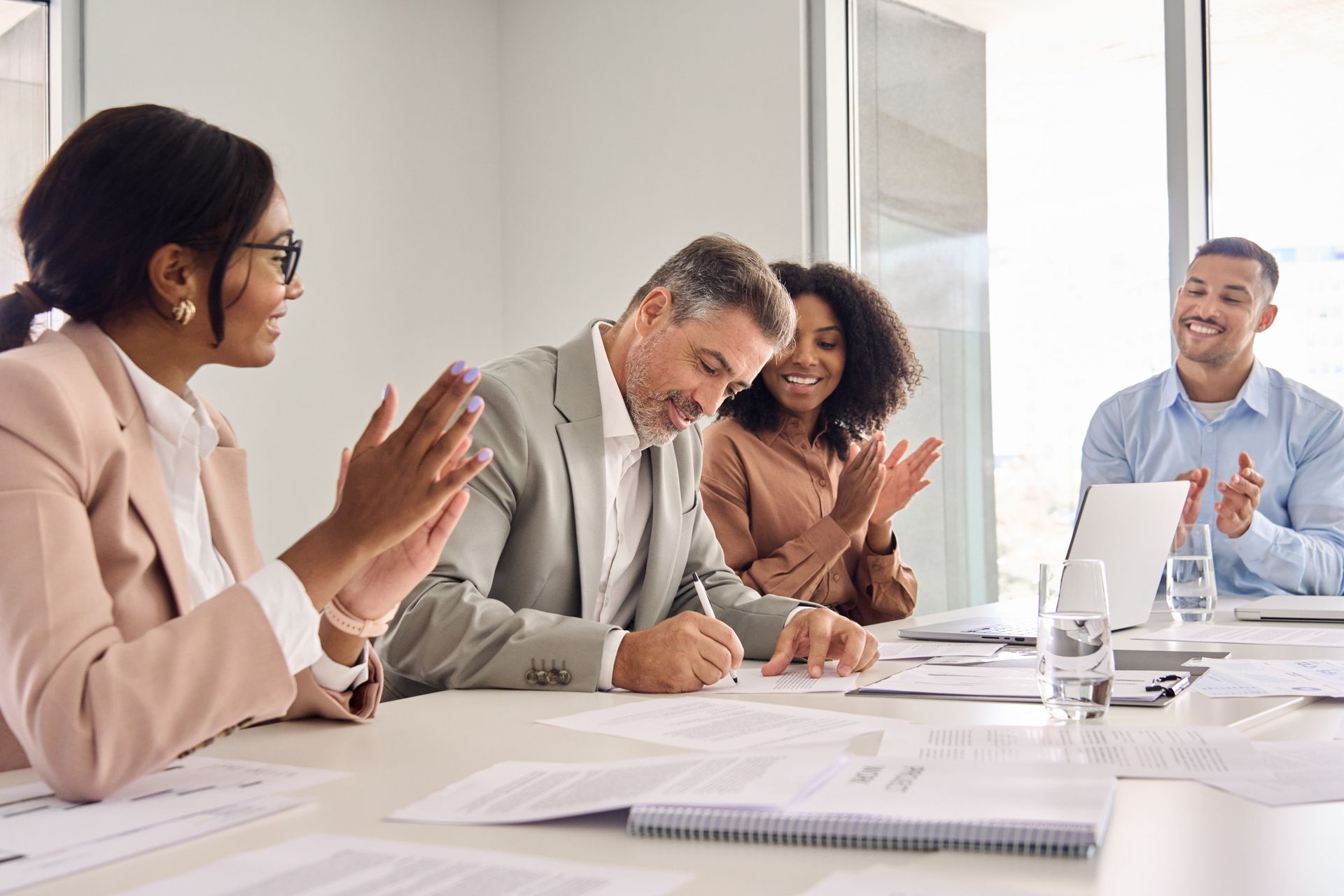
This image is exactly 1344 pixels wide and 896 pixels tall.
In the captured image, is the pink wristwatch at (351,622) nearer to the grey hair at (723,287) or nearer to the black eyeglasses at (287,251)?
the black eyeglasses at (287,251)

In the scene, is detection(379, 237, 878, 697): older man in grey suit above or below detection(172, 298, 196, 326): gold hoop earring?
below

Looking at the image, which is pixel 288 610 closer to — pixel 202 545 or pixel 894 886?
pixel 202 545

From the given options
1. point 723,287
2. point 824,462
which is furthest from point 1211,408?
point 723,287

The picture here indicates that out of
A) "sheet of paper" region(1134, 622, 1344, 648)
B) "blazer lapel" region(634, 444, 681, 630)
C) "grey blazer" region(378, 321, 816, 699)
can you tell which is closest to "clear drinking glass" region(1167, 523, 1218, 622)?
"sheet of paper" region(1134, 622, 1344, 648)

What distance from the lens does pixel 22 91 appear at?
379cm

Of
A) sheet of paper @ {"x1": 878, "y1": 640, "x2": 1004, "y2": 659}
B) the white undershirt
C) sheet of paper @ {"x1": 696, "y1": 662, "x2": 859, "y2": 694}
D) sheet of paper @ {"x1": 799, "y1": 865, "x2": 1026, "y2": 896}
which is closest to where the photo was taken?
sheet of paper @ {"x1": 799, "y1": 865, "x2": 1026, "y2": 896}

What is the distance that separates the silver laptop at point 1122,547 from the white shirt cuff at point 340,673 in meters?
1.22

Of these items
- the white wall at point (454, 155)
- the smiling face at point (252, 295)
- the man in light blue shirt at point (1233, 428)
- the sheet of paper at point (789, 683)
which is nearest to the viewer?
the smiling face at point (252, 295)

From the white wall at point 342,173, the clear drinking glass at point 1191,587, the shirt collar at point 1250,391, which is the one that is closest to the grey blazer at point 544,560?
the clear drinking glass at point 1191,587

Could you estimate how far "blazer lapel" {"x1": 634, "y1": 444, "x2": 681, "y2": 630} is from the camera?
2166 millimetres

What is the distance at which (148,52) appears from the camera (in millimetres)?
4023

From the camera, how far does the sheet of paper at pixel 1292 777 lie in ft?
3.34

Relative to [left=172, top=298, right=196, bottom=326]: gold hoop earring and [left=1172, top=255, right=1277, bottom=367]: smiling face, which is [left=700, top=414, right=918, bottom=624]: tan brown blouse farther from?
[left=172, top=298, right=196, bottom=326]: gold hoop earring

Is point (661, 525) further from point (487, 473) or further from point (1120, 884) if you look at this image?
point (1120, 884)
